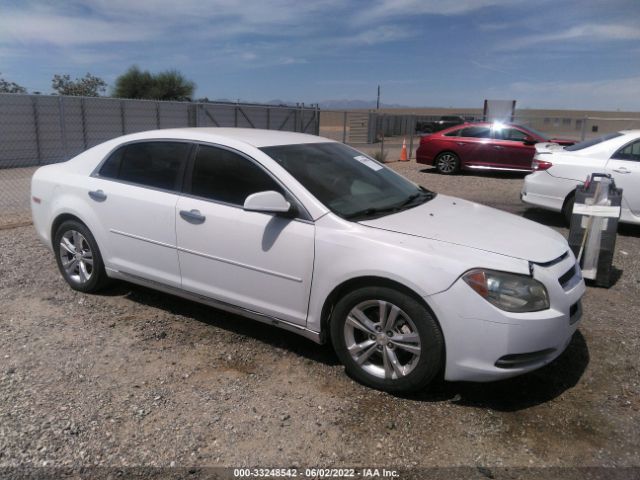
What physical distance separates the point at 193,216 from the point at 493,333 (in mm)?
2222

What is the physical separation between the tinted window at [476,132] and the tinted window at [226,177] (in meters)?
12.2

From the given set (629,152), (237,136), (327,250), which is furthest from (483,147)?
(327,250)

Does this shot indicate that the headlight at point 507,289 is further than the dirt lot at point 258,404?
Yes

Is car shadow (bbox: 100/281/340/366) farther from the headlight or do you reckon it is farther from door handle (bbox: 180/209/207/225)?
the headlight

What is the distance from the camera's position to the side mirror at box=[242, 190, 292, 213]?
3412 millimetres

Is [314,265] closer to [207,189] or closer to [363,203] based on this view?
[363,203]

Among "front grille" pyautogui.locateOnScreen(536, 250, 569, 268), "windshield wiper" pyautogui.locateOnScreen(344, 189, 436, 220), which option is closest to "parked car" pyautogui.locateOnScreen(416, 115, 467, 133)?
"windshield wiper" pyautogui.locateOnScreen(344, 189, 436, 220)

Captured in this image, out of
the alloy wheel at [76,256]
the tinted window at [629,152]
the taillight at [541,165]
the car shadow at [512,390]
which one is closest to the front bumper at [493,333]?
the car shadow at [512,390]

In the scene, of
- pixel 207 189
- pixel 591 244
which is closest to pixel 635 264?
pixel 591 244

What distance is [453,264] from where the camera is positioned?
9.91 feet

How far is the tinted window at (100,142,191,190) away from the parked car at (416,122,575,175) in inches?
463

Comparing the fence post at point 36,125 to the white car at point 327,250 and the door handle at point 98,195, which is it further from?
the door handle at point 98,195

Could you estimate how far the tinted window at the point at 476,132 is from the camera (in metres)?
14.8

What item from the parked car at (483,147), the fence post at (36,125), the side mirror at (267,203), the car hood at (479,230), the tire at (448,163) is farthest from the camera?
the fence post at (36,125)
